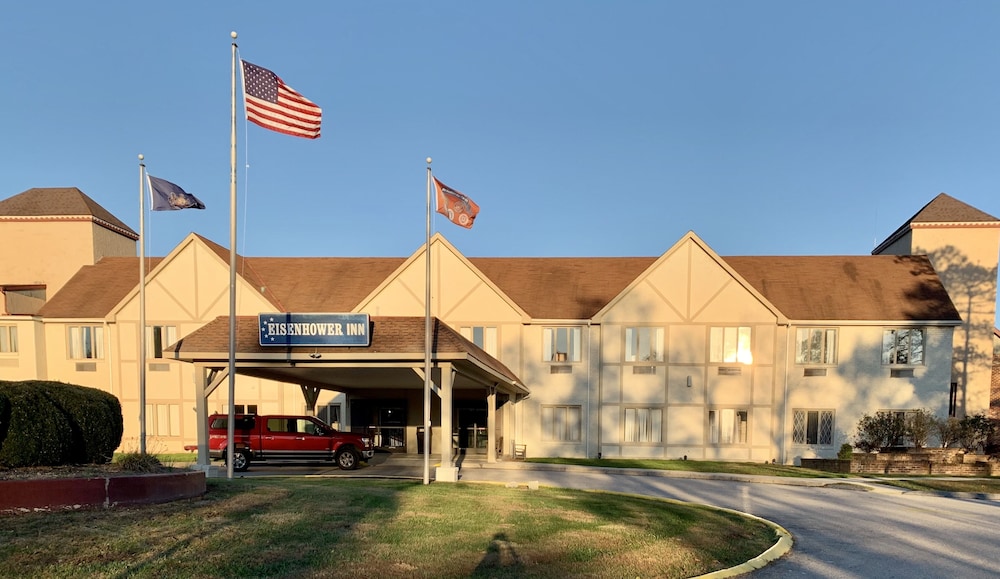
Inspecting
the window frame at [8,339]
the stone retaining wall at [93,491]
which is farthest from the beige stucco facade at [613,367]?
the stone retaining wall at [93,491]

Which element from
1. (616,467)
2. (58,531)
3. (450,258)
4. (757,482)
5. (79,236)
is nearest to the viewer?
(58,531)

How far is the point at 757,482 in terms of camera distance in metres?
17.3

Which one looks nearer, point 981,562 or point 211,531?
point 211,531

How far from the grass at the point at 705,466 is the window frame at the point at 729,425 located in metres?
1.08

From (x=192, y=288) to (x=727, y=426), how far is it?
2548cm

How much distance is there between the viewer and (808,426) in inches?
928

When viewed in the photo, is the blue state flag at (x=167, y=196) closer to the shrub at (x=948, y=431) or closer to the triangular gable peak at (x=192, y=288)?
the triangular gable peak at (x=192, y=288)

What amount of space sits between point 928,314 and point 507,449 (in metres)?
19.4

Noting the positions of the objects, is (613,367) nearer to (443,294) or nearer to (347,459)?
(443,294)

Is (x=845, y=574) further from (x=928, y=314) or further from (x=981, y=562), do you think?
(x=928, y=314)

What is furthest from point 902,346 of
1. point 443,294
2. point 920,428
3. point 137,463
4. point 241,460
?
point 137,463

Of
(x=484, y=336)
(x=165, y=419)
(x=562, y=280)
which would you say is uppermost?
(x=562, y=280)

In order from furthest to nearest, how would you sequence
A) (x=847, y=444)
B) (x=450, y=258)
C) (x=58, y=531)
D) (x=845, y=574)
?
(x=450, y=258), (x=847, y=444), (x=845, y=574), (x=58, y=531)

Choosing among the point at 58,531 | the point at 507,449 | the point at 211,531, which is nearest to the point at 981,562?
the point at 211,531
